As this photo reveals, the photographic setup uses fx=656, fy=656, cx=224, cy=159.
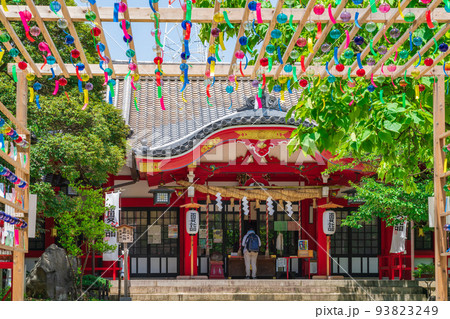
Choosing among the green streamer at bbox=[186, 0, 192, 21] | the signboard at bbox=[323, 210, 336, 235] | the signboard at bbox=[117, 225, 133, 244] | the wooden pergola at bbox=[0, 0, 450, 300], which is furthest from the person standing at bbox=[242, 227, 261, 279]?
the green streamer at bbox=[186, 0, 192, 21]

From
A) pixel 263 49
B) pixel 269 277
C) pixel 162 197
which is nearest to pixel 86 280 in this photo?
pixel 162 197

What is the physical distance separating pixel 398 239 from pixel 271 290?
13.2ft

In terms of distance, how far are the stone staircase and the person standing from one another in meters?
1.45

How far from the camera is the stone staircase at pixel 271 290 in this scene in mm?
13758

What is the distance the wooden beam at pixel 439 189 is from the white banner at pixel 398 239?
961 centimetres

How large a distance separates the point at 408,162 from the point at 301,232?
941cm

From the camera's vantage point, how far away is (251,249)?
51.9ft

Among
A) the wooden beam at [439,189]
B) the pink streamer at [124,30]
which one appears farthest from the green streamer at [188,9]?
the wooden beam at [439,189]

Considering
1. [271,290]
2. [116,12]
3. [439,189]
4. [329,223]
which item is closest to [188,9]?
[116,12]

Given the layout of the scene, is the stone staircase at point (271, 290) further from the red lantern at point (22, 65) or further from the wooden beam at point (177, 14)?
the wooden beam at point (177, 14)

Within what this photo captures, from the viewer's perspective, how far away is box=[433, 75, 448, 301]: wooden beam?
6531 mm

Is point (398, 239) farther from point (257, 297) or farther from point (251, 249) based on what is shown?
point (257, 297)

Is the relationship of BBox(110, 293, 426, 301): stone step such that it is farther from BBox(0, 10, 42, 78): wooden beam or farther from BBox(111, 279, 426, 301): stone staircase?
BBox(0, 10, 42, 78): wooden beam

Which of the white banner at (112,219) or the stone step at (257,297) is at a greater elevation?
the white banner at (112,219)
